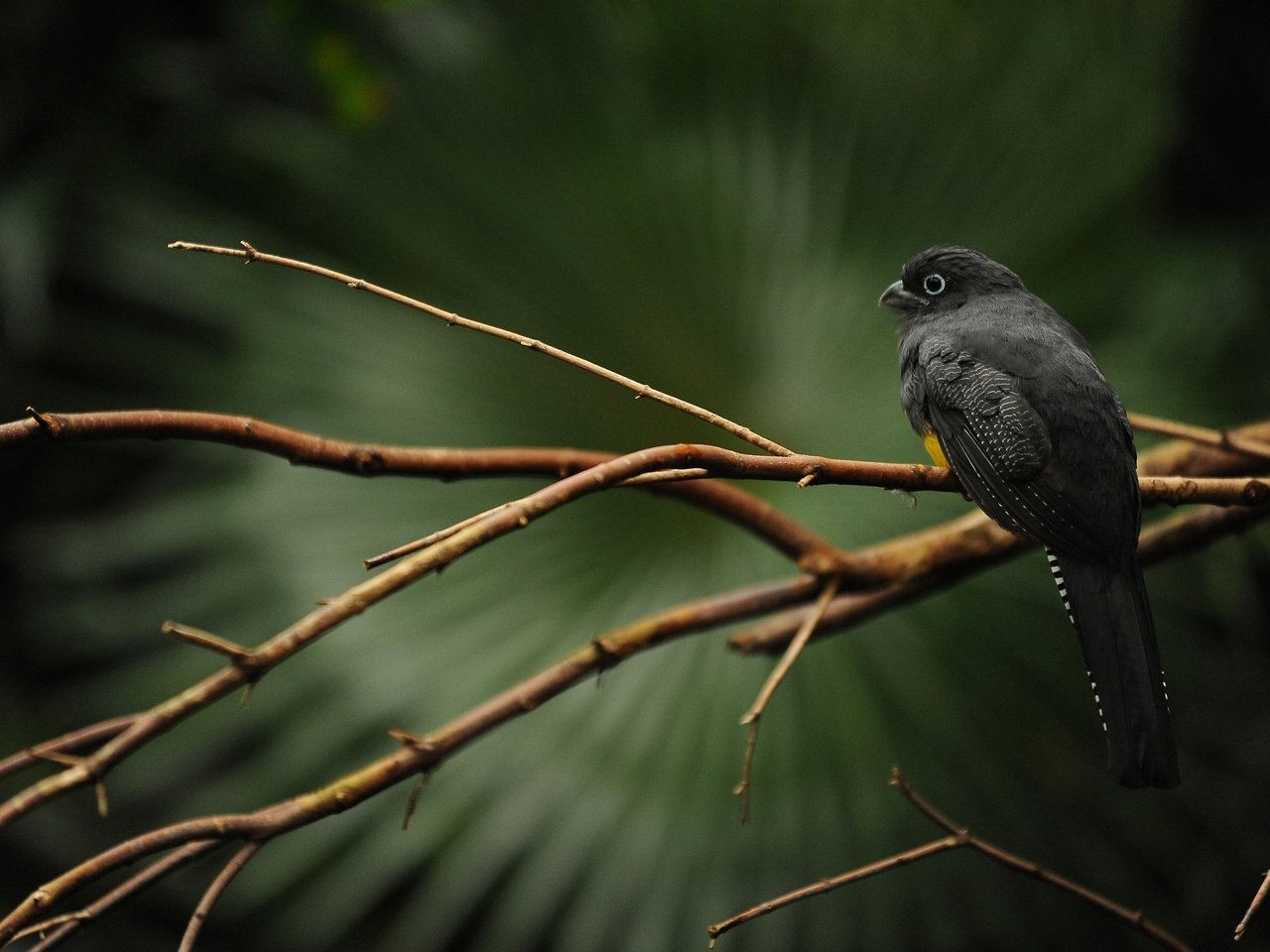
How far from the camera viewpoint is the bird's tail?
137cm

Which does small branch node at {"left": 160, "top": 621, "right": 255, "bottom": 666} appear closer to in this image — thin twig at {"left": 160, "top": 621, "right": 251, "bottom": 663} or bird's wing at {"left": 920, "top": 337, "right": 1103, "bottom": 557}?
thin twig at {"left": 160, "top": 621, "right": 251, "bottom": 663}

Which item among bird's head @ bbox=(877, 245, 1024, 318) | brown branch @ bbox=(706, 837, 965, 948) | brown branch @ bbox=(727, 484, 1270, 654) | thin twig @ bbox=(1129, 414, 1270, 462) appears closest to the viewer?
A: brown branch @ bbox=(706, 837, 965, 948)

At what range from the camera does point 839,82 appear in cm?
340

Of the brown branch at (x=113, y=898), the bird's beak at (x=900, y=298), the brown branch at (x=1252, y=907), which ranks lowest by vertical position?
the brown branch at (x=113, y=898)

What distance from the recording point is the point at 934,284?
2.17 metres

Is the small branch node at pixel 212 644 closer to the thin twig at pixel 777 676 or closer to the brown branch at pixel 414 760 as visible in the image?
the brown branch at pixel 414 760

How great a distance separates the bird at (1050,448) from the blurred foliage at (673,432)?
909 mm

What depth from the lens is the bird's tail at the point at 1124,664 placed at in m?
1.37

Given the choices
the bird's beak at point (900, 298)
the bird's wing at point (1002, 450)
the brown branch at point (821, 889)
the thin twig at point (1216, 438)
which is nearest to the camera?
the brown branch at point (821, 889)

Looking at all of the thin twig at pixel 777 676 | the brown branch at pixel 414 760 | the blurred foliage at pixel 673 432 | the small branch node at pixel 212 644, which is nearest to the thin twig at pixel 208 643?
the small branch node at pixel 212 644

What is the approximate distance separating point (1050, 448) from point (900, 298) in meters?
0.59

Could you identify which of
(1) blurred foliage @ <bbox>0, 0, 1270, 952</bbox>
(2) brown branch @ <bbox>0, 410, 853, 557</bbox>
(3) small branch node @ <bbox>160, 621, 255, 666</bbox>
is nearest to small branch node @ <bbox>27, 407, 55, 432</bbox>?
(2) brown branch @ <bbox>0, 410, 853, 557</bbox>

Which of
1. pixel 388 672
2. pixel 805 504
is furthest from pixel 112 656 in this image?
pixel 805 504

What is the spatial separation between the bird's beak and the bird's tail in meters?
0.73
